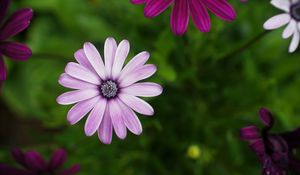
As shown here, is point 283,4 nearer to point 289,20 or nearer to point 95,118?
point 289,20

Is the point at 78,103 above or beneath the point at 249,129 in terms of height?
above

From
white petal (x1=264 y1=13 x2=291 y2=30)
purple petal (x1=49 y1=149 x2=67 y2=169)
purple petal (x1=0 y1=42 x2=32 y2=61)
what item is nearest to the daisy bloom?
white petal (x1=264 y1=13 x2=291 y2=30)

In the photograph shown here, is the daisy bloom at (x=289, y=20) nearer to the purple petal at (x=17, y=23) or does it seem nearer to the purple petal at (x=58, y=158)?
the purple petal at (x=17, y=23)

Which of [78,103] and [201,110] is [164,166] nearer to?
[201,110]

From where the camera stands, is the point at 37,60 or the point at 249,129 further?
the point at 37,60

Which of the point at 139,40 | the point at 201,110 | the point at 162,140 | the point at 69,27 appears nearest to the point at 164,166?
the point at 162,140

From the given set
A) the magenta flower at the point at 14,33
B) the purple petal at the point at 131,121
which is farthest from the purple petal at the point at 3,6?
the purple petal at the point at 131,121
